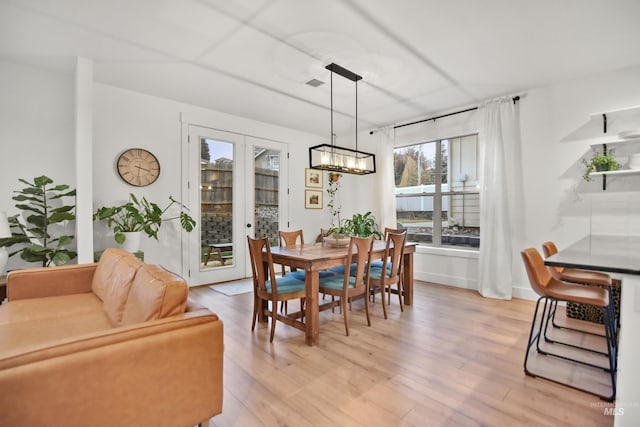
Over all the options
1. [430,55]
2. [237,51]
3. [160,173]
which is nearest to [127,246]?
[160,173]

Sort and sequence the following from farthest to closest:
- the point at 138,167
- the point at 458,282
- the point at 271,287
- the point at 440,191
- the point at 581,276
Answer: the point at 440,191 → the point at 458,282 → the point at 138,167 → the point at 271,287 → the point at 581,276

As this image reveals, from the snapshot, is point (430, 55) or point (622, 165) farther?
point (622, 165)

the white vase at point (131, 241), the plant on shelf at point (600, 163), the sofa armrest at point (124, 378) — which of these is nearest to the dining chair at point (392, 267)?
the sofa armrest at point (124, 378)

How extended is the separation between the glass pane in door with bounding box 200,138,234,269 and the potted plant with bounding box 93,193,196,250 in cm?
55

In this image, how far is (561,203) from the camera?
12.4 ft

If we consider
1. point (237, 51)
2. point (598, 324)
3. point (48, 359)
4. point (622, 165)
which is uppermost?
point (237, 51)

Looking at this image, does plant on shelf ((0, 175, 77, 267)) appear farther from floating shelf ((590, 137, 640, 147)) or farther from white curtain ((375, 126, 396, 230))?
floating shelf ((590, 137, 640, 147))

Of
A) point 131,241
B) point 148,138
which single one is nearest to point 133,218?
point 131,241

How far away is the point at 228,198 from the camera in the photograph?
4945 millimetres

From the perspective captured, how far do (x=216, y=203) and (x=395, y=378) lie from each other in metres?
3.66

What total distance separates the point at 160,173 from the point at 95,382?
11.7ft

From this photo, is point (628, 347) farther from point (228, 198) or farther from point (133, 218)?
point (228, 198)

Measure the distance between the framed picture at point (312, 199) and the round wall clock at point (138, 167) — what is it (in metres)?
2.69

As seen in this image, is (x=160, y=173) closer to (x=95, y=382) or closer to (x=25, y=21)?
(x=25, y=21)
